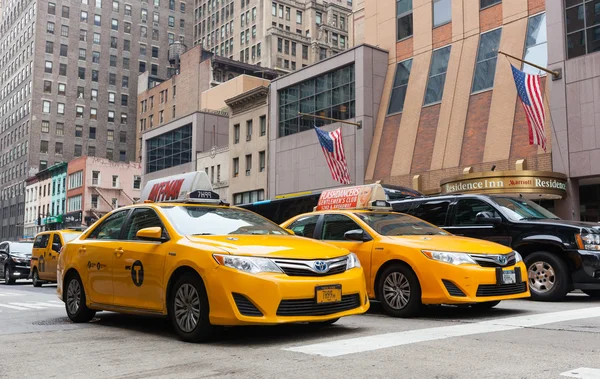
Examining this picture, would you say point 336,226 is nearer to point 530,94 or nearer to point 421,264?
point 421,264

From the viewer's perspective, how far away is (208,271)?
20.8 ft

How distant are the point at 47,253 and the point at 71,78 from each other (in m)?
86.3

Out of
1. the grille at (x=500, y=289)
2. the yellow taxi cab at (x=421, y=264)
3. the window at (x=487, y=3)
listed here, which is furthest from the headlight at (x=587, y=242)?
the window at (x=487, y=3)

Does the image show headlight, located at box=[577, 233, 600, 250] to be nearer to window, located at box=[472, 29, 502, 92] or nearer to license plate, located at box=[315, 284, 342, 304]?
license plate, located at box=[315, 284, 342, 304]

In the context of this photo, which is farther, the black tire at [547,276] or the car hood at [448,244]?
the black tire at [547,276]

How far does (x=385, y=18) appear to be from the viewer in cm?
3725

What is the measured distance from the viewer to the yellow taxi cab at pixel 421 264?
8.03 metres

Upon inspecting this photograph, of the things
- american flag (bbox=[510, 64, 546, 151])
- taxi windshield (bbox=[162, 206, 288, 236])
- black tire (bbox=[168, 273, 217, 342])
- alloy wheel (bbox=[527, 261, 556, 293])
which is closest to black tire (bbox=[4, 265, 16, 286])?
taxi windshield (bbox=[162, 206, 288, 236])

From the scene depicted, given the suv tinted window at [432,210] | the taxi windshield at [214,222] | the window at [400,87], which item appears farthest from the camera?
the window at [400,87]

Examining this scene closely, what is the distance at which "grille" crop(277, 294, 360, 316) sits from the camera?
624cm

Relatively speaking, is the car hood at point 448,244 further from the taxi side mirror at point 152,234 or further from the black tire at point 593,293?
the black tire at point 593,293

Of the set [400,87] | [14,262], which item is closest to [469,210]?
[14,262]

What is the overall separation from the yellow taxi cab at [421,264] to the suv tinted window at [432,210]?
256 cm

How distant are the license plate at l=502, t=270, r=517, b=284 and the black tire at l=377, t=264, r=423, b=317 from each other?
1124 mm
